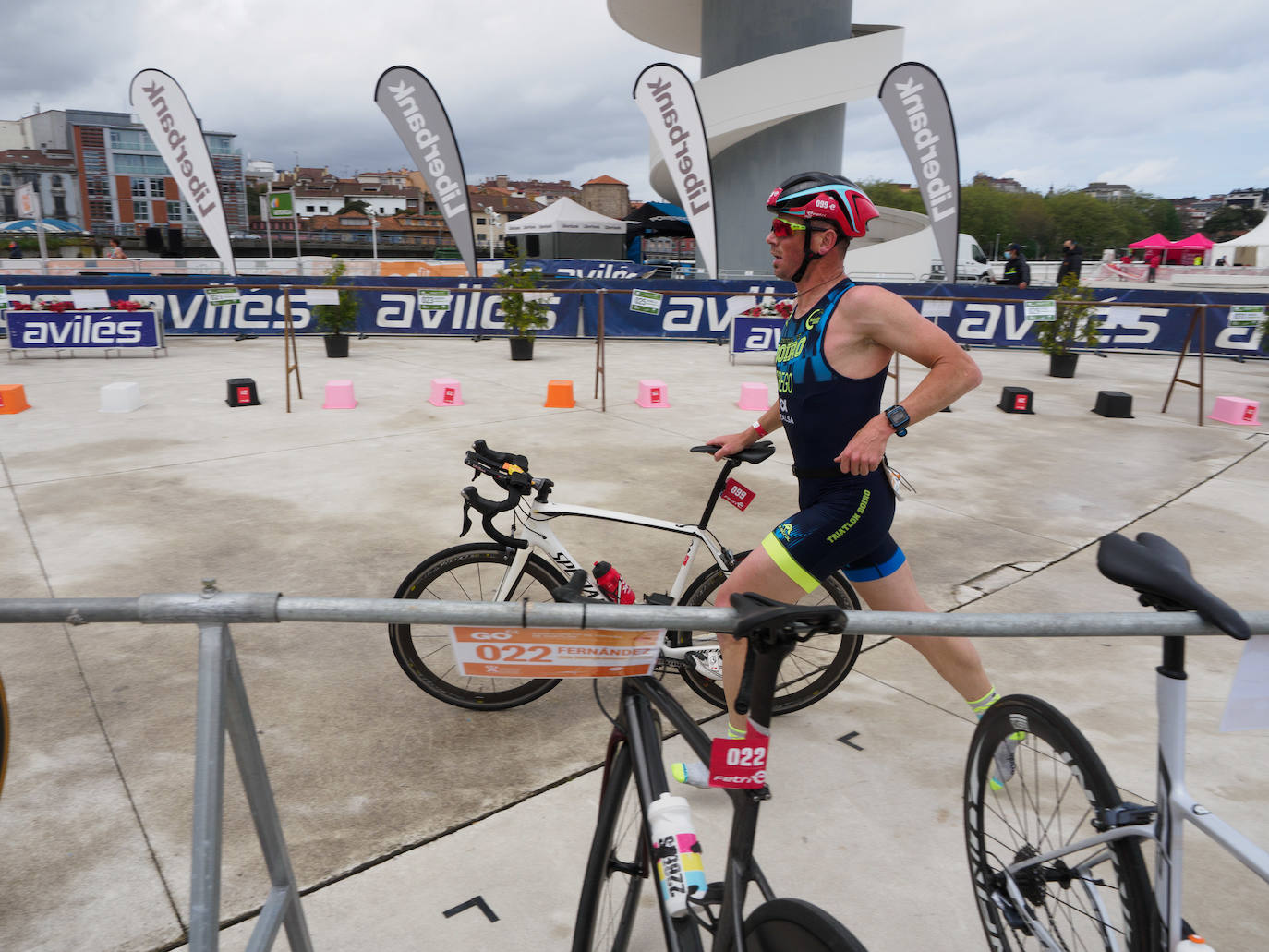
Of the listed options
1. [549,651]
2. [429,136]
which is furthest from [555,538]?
[429,136]

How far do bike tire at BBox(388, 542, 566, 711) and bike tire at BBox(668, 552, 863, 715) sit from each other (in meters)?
0.64

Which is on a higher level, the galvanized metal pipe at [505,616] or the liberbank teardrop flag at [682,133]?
the liberbank teardrop flag at [682,133]

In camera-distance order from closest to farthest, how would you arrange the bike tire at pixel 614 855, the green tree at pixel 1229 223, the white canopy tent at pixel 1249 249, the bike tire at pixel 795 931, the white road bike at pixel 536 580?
the bike tire at pixel 795 931, the bike tire at pixel 614 855, the white road bike at pixel 536 580, the white canopy tent at pixel 1249 249, the green tree at pixel 1229 223

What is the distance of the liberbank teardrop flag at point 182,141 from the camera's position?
18547mm

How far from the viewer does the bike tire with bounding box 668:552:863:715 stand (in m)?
3.58

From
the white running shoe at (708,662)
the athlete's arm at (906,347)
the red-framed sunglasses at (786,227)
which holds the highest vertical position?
the red-framed sunglasses at (786,227)

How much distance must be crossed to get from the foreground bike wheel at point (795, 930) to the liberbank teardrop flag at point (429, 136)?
19.3m

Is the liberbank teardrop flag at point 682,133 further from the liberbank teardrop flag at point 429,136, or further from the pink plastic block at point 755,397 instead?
the pink plastic block at point 755,397

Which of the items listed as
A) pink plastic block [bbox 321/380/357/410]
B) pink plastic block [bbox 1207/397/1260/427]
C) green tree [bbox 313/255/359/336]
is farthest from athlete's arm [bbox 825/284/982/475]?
green tree [bbox 313/255/359/336]

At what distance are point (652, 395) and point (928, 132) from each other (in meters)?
13.3

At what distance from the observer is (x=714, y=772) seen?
1.59 meters

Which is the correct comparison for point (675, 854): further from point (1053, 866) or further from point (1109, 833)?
point (1053, 866)

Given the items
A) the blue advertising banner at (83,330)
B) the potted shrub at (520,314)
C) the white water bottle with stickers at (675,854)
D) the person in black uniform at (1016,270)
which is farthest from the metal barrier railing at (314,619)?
the person in black uniform at (1016,270)

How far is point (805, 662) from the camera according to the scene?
155 inches
